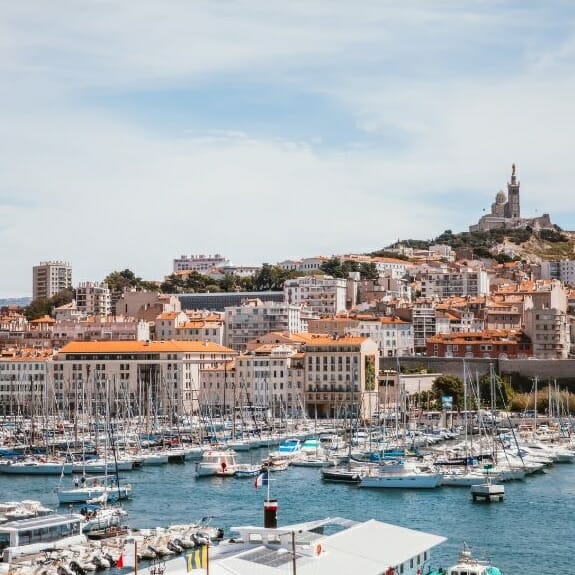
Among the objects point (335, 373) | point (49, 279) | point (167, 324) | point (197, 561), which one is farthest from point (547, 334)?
point (49, 279)

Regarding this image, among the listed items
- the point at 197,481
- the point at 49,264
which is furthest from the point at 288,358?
the point at 49,264

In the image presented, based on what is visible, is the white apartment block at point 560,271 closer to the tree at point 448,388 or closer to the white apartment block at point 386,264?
the white apartment block at point 386,264

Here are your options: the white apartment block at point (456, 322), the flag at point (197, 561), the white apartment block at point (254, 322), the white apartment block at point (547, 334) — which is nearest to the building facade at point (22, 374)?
the white apartment block at point (254, 322)

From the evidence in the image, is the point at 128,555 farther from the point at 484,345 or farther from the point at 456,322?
the point at 456,322

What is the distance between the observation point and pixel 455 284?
406 ft

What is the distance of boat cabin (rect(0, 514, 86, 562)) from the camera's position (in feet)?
102

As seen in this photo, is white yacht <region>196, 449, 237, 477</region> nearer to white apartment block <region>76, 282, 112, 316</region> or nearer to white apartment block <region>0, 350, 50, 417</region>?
white apartment block <region>0, 350, 50, 417</region>

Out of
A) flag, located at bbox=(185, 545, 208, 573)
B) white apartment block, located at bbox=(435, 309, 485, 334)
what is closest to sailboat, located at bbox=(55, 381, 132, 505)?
flag, located at bbox=(185, 545, 208, 573)

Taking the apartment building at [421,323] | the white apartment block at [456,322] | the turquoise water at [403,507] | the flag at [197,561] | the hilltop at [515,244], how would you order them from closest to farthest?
the flag at [197,561] → the turquoise water at [403,507] → the apartment building at [421,323] → the white apartment block at [456,322] → the hilltop at [515,244]

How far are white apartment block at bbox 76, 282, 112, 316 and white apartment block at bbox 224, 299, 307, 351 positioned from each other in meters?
22.8

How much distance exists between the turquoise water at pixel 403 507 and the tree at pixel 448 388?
27.1m

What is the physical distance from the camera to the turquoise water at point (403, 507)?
1321 inches

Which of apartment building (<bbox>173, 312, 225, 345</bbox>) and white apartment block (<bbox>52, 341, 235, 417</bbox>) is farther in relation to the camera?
apartment building (<bbox>173, 312, 225, 345</bbox>)

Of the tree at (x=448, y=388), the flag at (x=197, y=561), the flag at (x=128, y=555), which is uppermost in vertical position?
the tree at (x=448, y=388)
